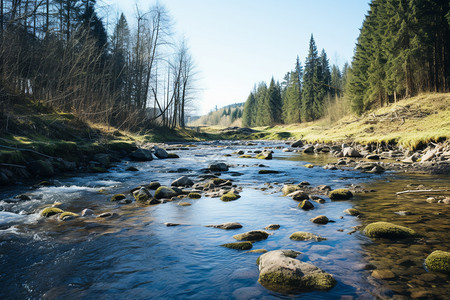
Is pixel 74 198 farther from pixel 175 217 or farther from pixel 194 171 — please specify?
pixel 194 171

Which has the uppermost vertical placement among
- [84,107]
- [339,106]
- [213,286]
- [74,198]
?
[339,106]

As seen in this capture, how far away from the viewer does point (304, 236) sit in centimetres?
422

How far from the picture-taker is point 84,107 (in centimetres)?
1697

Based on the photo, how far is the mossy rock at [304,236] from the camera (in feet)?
13.7

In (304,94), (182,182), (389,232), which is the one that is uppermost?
(304,94)

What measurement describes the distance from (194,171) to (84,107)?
31.0 feet

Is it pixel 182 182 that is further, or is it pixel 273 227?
pixel 182 182

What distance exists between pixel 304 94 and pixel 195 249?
62.7m

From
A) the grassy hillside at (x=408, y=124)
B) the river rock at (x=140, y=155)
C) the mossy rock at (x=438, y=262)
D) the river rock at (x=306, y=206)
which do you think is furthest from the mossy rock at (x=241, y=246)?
the grassy hillside at (x=408, y=124)

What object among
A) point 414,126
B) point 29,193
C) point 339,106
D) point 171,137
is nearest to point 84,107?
point 29,193

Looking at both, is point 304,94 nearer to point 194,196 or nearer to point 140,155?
point 140,155

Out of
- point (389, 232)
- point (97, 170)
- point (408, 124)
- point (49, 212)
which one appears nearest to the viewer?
point (389, 232)

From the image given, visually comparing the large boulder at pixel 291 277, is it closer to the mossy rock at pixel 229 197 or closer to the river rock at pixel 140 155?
the mossy rock at pixel 229 197

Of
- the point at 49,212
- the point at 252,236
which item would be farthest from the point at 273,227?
the point at 49,212
